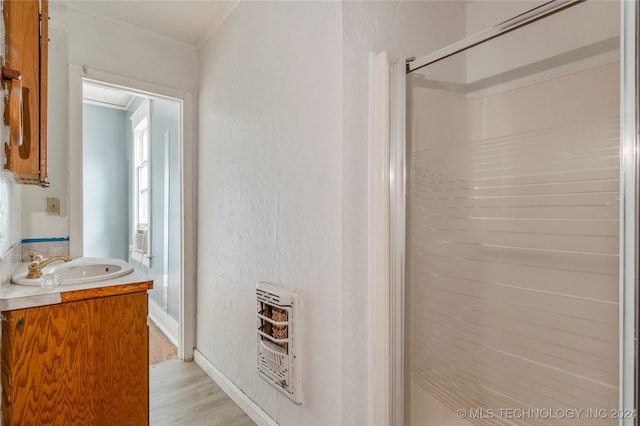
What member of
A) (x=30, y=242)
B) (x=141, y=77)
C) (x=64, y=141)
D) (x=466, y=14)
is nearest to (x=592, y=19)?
(x=466, y=14)

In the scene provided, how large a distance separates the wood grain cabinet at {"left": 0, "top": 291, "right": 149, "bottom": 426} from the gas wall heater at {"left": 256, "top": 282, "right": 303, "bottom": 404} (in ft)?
1.79

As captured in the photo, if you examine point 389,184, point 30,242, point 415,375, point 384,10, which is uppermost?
point 384,10

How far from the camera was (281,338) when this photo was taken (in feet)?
5.07

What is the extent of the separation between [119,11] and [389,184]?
86.4 inches

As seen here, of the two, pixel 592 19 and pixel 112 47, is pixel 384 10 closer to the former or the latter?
pixel 592 19

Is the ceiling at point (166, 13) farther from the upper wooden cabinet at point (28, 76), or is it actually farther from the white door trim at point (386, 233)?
the white door trim at point (386, 233)

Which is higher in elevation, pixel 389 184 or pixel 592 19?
pixel 592 19

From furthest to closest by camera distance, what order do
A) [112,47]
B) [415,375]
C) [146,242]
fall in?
[146,242], [112,47], [415,375]

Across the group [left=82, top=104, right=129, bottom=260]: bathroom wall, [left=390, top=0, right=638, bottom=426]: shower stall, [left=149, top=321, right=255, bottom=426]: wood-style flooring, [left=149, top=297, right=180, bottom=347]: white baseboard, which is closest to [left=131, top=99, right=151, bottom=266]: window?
[left=82, top=104, right=129, bottom=260]: bathroom wall

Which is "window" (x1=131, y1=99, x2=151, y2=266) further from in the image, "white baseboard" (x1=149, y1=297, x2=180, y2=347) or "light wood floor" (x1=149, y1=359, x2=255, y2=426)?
"light wood floor" (x1=149, y1=359, x2=255, y2=426)

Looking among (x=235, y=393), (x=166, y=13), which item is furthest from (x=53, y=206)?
(x=235, y=393)

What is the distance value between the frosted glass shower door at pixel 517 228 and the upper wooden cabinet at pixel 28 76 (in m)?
1.49

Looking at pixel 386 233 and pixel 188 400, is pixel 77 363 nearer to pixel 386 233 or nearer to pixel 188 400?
pixel 188 400

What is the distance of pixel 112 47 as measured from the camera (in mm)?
2268
